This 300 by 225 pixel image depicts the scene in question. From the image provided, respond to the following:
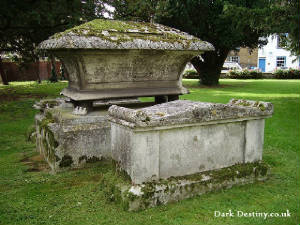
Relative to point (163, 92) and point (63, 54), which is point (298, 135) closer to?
point (163, 92)

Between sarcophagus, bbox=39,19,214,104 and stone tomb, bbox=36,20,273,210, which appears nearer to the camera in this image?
stone tomb, bbox=36,20,273,210

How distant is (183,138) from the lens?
4.13 metres

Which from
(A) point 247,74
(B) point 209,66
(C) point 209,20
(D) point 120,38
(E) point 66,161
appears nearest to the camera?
(E) point 66,161

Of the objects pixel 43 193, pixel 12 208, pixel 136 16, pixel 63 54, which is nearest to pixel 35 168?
pixel 43 193

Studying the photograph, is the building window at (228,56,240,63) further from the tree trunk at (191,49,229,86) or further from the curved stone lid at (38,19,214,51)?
the curved stone lid at (38,19,214,51)

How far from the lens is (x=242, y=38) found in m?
18.9

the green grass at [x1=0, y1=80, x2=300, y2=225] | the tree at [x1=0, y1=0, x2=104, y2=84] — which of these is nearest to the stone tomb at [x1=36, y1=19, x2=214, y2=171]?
the green grass at [x1=0, y1=80, x2=300, y2=225]

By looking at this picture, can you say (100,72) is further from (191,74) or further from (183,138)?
(191,74)

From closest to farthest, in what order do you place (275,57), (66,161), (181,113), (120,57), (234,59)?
(181,113) < (66,161) < (120,57) < (275,57) < (234,59)

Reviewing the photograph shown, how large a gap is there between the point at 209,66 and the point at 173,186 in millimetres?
19488

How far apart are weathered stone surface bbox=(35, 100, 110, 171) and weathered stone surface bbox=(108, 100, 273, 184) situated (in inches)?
50.4

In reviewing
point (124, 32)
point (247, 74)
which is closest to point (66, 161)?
point (124, 32)

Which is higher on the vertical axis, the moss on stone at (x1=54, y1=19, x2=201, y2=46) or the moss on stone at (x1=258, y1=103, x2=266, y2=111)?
the moss on stone at (x1=54, y1=19, x2=201, y2=46)

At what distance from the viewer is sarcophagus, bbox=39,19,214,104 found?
17.7 feet
